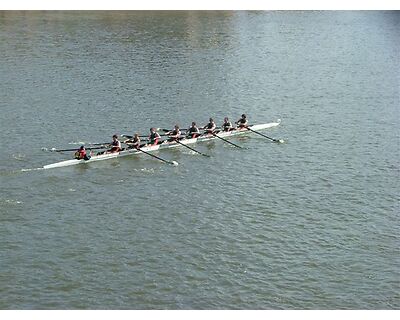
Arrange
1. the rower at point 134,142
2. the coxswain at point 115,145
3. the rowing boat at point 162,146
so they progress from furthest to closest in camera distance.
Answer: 1. the rower at point 134,142
2. the coxswain at point 115,145
3. the rowing boat at point 162,146

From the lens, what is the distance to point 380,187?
32312 mm

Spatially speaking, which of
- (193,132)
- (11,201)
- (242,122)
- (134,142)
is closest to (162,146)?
(134,142)

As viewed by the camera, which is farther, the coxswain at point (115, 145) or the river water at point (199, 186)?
the coxswain at point (115, 145)

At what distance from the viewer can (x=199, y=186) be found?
31703 millimetres

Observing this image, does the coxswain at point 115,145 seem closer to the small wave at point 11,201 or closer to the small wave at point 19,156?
the small wave at point 19,156

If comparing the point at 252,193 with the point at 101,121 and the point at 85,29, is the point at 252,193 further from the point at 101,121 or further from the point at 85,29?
the point at 85,29

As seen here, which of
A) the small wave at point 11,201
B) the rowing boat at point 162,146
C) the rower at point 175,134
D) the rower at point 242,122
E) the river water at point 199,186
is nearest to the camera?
the river water at point 199,186

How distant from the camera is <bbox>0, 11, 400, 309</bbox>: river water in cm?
2312

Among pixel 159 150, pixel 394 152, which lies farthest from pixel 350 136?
pixel 159 150

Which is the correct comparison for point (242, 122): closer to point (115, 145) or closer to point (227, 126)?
point (227, 126)

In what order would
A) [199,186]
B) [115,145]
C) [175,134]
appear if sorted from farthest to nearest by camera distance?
[175,134] → [115,145] → [199,186]

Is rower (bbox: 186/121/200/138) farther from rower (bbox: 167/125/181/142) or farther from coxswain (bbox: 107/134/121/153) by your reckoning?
coxswain (bbox: 107/134/121/153)

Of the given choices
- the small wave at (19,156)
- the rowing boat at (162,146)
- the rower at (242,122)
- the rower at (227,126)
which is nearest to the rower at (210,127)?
the rowing boat at (162,146)

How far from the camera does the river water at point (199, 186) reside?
23125 millimetres
